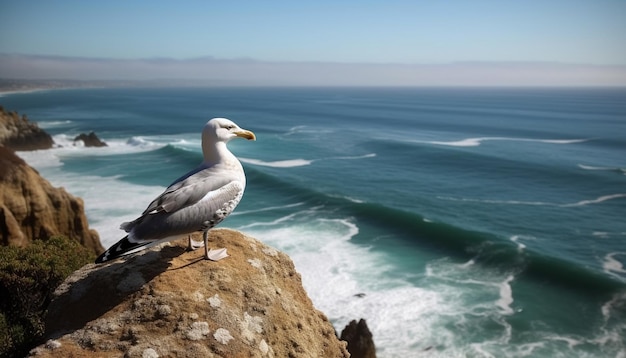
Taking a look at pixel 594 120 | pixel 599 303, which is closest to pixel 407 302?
pixel 599 303

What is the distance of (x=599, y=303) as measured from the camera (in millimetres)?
25219

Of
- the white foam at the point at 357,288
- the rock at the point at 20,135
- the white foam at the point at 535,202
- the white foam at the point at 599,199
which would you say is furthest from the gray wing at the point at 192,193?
the rock at the point at 20,135

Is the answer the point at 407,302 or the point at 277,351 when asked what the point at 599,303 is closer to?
the point at 407,302

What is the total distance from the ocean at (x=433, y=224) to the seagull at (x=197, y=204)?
45.3 ft

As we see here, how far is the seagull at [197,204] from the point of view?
23.8 feet

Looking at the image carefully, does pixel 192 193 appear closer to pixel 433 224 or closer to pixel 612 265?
pixel 612 265

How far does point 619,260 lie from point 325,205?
71.4 feet

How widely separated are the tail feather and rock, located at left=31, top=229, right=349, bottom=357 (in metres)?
0.76

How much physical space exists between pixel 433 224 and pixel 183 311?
3120cm

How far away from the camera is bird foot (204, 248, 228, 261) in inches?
328

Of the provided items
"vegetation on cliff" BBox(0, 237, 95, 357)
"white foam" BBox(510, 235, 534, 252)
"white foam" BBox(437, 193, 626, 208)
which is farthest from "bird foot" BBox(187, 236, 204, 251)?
"white foam" BBox(437, 193, 626, 208)

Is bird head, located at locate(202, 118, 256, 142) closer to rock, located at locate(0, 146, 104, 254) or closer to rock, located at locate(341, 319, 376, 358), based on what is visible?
rock, located at locate(341, 319, 376, 358)

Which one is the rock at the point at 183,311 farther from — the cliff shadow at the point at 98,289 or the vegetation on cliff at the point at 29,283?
the vegetation on cliff at the point at 29,283

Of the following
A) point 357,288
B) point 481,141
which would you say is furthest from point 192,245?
point 481,141
